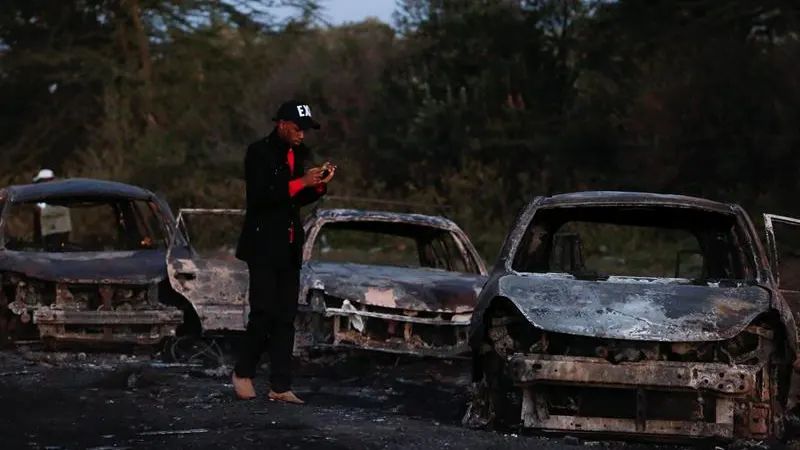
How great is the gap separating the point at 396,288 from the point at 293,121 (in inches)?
82.4

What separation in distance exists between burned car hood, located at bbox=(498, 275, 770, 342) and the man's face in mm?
1594

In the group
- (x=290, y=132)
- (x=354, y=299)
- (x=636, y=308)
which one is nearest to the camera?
(x=636, y=308)

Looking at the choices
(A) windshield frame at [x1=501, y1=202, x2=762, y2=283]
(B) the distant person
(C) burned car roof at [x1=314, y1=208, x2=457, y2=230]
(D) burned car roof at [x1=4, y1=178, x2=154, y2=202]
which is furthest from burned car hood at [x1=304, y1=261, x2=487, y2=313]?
(B) the distant person

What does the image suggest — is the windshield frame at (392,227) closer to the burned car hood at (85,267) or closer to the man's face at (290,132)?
the burned car hood at (85,267)

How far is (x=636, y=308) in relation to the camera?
7.11 m

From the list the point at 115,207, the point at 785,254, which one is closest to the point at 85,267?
the point at 115,207

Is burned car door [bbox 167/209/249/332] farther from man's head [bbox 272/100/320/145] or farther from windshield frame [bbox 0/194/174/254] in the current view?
man's head [bbox 272/100/320/145]

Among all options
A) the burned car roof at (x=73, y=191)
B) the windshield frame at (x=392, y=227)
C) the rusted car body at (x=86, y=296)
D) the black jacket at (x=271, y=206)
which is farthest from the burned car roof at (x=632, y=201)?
the burned car roof at (x=73, y=191)

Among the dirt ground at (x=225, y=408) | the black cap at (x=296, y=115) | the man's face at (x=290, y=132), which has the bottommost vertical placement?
the dirt ground at (x=225, y=408)

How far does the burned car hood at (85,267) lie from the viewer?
35.6ft

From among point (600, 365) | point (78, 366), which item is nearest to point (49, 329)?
point (78, 366)

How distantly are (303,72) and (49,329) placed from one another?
81.6 feet

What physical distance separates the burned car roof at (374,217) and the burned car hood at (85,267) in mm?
1362

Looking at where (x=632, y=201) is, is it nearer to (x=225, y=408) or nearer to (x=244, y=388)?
(x=244, y=388)
